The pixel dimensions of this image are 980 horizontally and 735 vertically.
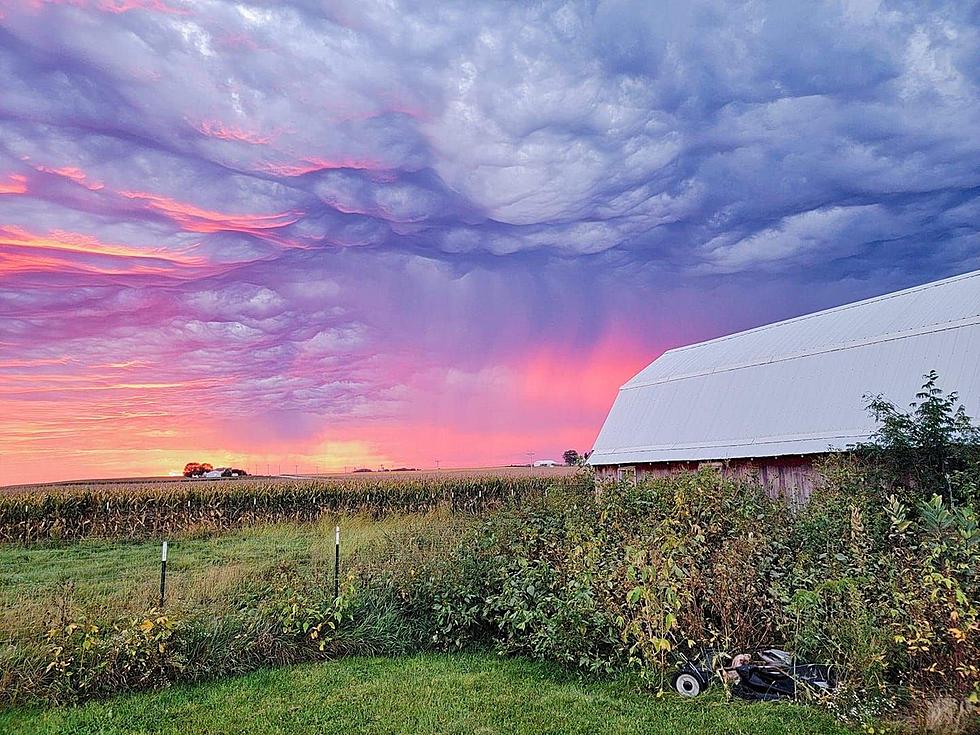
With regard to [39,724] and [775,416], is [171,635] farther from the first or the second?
[775,416]

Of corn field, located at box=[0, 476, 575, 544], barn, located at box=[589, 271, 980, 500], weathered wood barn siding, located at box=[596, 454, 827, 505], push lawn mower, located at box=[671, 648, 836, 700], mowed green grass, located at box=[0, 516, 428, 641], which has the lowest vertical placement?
push lawn mower, located at box=[671, 648, 836, 700]

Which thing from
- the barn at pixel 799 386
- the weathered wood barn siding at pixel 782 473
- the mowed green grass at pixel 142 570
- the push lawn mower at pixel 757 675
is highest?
the barn at pixel 799 386

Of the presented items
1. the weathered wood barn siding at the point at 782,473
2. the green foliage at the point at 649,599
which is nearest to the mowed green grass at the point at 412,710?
the green foliage at the point at 649,599

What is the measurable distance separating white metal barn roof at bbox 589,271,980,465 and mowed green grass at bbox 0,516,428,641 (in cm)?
663

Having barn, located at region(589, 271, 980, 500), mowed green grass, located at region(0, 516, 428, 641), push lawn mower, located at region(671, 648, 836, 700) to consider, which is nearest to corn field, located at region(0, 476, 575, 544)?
mowed green grass, located at region(0, 516, 428, 641)

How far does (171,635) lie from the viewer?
6.80 meters

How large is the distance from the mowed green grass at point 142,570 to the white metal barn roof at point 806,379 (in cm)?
663

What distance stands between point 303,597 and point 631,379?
14.6 metres

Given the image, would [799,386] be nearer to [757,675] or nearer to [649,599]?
[757,675]

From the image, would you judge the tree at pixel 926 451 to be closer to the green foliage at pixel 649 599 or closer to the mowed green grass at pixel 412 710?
the green foliage at pixel 649 599

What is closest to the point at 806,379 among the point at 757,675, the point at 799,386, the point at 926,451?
the point at 799,386

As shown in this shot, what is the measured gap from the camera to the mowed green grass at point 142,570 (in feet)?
24.4

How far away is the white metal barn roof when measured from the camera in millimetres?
12500

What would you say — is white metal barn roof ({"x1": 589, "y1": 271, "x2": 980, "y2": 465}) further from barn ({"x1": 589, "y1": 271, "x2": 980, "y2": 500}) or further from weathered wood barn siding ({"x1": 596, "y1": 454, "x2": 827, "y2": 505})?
weathered wood barn siding ({"x1": 596, "y1": 454, "x2": 827, "y2": 505})
